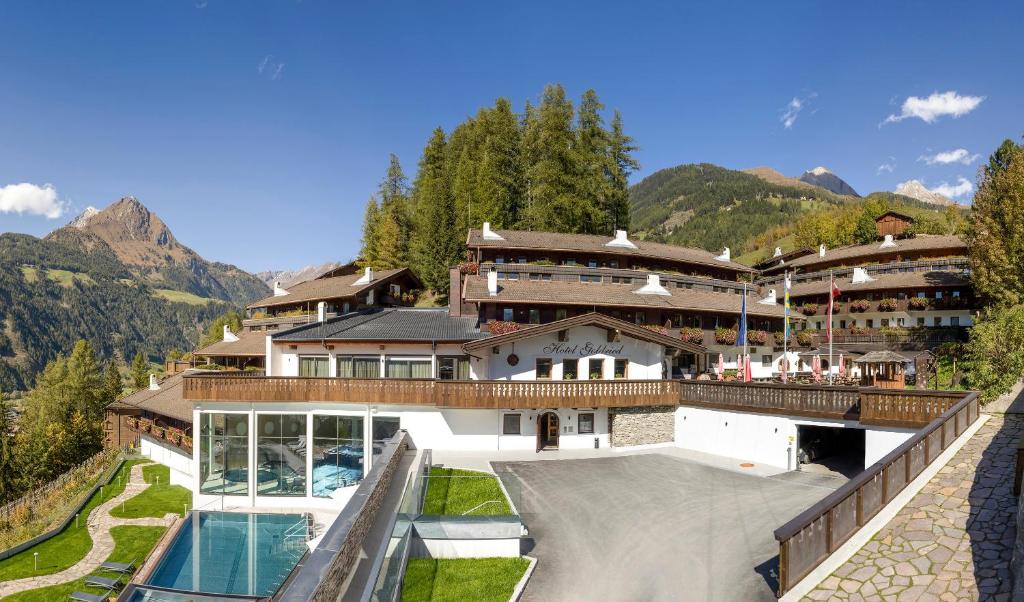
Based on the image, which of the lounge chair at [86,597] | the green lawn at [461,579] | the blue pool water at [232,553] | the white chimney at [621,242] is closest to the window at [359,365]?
the blue pool water at [232,553]

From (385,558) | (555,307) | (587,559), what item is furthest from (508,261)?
(385,558)

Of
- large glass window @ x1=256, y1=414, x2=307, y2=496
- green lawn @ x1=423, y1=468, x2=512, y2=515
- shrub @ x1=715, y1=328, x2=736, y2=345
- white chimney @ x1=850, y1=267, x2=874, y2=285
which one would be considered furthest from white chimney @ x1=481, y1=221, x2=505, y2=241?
white chimney @ x1=850, y1=267, x2=874, y2=285

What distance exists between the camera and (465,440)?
25141 millimetres

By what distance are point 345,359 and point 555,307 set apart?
12062mm

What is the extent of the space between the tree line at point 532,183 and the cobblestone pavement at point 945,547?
39.4 meters

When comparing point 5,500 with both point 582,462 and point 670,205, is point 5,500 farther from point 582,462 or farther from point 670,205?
point 670,205

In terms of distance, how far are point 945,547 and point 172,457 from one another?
143 feet

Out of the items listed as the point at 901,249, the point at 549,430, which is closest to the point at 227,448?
the point at 549,430

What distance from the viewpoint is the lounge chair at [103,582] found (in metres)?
23.4

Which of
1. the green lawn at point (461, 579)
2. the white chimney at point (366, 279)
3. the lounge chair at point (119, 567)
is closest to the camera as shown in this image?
the green lawn at point (461, 579)

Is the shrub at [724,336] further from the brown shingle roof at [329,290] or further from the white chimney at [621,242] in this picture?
the brown shingle roof at [329,290]

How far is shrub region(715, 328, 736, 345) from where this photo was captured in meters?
36.6

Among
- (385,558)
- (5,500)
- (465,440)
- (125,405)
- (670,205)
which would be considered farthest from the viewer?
(670,205)

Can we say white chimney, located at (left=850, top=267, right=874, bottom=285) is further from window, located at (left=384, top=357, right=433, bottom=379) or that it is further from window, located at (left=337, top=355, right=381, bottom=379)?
window, located at (left=337, top=355, right=381, bottom=379)
